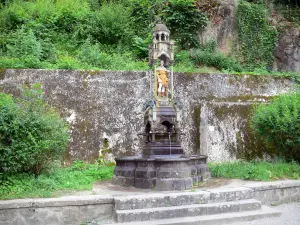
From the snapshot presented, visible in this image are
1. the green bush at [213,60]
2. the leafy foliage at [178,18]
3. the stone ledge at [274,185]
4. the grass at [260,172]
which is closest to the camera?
the stone ledge at [274,185]

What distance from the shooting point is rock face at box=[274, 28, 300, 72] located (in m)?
17.9

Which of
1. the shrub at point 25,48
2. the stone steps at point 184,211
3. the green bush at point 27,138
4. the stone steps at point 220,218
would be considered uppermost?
the shrub at point 25,48

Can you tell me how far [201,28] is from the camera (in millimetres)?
17422

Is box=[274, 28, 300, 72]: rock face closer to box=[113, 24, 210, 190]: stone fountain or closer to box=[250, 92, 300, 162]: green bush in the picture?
box=[250, 92, 300, 162]: green bush

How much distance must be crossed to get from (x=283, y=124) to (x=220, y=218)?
171 inches

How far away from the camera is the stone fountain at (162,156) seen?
7500 millimetres

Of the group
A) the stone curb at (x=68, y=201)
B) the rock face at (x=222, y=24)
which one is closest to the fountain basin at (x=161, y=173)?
the stone curb at (x=68, y=201)

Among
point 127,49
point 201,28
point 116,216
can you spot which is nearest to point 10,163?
point 116,216

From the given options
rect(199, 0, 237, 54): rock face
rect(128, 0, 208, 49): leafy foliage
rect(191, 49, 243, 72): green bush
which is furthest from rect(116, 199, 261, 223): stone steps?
rect(199, 0, 237, 54): rock face

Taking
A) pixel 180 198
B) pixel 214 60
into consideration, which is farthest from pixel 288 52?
pixel 180 198

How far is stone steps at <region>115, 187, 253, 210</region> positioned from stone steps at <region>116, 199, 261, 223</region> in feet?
0.37

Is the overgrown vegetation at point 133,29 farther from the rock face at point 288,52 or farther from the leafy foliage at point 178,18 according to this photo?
the rock face at point 288,52

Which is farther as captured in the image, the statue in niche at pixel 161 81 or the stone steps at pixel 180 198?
the statue in niche at pixel 161 81

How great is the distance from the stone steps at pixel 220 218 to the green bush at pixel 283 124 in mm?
3326
